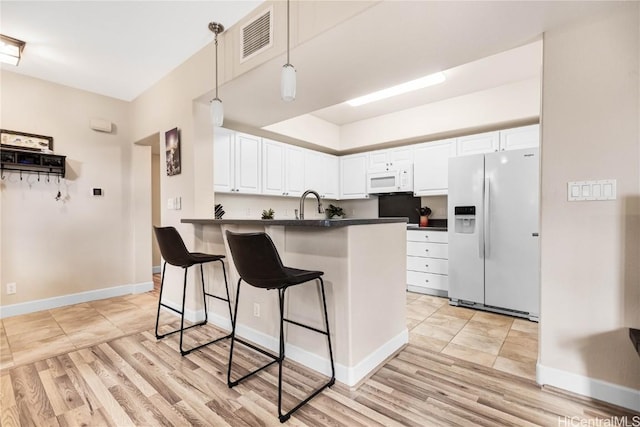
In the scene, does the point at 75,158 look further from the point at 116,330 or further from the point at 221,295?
the point at 221,295

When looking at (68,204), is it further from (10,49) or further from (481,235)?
(481,235)

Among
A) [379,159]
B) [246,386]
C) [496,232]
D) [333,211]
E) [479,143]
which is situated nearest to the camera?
[246,386]

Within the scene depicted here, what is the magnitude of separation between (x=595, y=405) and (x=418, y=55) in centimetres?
238

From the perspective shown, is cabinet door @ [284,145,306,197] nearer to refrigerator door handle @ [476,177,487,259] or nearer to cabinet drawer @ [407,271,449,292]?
cabinet drawer @ [407,271,449,292]

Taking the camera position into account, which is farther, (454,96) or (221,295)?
(454,96)

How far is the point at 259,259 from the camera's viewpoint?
1.60 meters

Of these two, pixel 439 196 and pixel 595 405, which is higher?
pixel 439 196

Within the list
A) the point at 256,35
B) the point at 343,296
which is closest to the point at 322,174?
the point at 256,35

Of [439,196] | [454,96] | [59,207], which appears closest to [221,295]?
[59,207]

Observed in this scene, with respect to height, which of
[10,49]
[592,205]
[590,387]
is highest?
[10,49]

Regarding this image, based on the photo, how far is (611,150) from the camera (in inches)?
62.6

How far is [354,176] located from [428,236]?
173cm

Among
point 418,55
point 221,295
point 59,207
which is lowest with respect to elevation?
point 221,295

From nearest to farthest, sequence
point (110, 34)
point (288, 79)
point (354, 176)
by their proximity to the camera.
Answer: point (288, 79) → point (110, 34) → point (354, 176)
